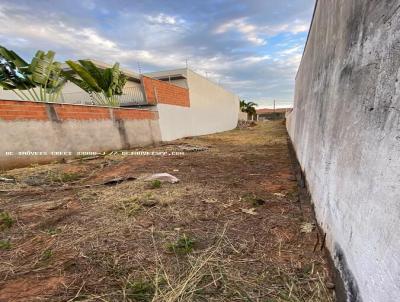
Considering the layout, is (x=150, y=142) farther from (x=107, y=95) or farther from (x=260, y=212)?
(x=260, y=212)

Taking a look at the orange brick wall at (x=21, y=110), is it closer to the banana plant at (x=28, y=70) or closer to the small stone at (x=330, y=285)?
the banana plant at (x=28, y=70)

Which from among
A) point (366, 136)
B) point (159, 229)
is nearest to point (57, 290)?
point (159, 229)

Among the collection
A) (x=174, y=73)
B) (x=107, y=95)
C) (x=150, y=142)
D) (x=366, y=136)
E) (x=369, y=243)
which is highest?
(x=174, y=73)

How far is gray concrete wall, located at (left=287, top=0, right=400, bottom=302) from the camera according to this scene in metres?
1.00

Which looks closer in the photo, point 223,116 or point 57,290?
point 57,290

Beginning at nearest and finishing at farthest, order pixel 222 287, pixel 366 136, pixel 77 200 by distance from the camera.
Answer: pixel 366 136 < pixel 222 287 < pixel 77 200

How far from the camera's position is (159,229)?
102 inches

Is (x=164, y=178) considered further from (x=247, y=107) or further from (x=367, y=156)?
(x=247, y=107)

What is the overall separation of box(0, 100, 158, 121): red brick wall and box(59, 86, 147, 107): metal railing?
219 centimetres

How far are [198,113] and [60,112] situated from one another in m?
11.1

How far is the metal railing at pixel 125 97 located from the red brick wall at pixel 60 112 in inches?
86.1

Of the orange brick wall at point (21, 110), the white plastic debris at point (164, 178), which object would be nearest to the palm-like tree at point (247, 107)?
the orange brick wall at point (21, 110)

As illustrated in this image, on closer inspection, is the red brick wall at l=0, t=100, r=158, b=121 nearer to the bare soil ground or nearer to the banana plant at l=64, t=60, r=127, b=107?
the banana plant at l=64, t=60, r=127, b=107

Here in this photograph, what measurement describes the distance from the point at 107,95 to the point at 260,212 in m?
9.09
